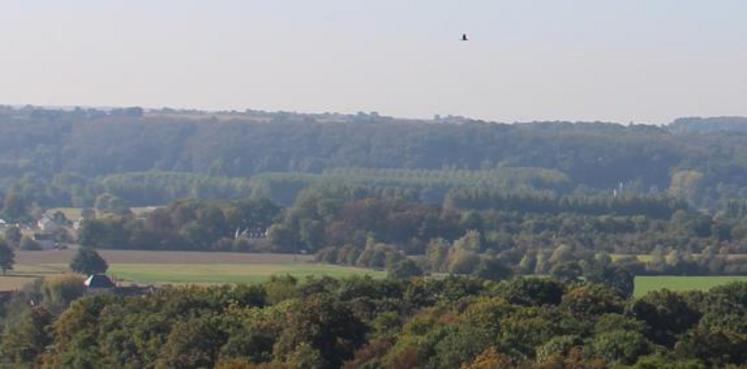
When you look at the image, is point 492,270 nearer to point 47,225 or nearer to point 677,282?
point 677,282

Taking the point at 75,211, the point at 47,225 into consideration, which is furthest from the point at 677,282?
the point at 75,211

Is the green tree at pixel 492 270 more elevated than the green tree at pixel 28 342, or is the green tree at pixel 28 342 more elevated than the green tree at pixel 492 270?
the green tree at pixel 28 342

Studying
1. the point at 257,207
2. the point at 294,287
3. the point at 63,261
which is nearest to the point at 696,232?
the point at 257,207

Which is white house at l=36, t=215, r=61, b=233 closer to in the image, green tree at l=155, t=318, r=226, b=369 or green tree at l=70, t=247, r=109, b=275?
green tree at l=70, t=247, r=109, b=275

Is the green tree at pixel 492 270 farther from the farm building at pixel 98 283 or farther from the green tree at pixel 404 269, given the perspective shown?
the farm building at pixel 98 283

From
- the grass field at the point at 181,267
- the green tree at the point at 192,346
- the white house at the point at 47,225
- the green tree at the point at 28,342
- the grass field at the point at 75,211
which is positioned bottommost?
the grass field at the point at 75,211

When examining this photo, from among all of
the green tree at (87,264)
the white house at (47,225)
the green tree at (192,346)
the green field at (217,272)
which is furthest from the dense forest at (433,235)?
the green tree at (192,346)

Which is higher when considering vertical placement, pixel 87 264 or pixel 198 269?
pixel 87 264
